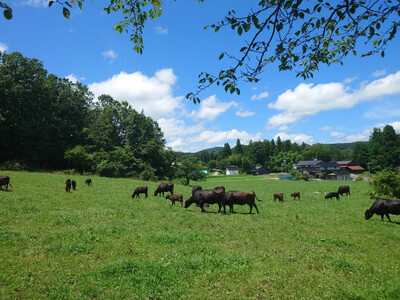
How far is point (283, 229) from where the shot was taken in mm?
11258

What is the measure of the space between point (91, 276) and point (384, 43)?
9168 mm

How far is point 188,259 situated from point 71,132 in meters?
57.2

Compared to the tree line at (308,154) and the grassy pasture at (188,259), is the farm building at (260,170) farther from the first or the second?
the grassy pasture at (188,259)

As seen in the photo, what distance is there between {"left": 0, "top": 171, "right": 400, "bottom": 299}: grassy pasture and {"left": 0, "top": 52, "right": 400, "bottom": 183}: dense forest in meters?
38.9

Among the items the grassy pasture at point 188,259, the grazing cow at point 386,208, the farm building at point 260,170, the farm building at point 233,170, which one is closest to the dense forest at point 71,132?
the grassy pasture at point 188,259

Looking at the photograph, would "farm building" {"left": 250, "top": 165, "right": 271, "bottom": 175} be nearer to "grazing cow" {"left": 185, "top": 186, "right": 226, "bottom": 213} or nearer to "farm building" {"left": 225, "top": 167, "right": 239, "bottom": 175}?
"farm building" {"left": 225, "top": 167, "right": 239, "bottom": 175}

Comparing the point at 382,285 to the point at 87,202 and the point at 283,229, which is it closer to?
the point at 283,229

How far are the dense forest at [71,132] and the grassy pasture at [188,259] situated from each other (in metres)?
38.9

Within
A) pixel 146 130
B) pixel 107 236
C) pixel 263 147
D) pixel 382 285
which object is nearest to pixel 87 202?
pixel 107 236

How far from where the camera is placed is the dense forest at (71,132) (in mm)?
43312

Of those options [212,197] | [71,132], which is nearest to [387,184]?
[212,197]

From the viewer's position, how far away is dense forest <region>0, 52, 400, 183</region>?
142 ft

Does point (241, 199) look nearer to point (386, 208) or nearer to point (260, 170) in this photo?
point (386, 208)

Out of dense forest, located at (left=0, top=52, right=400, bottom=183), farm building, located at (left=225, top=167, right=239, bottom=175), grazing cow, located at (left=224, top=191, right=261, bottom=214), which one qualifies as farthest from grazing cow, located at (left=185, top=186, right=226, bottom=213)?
farm building, located at (left=225, top=167, right=239, bottom=175)
